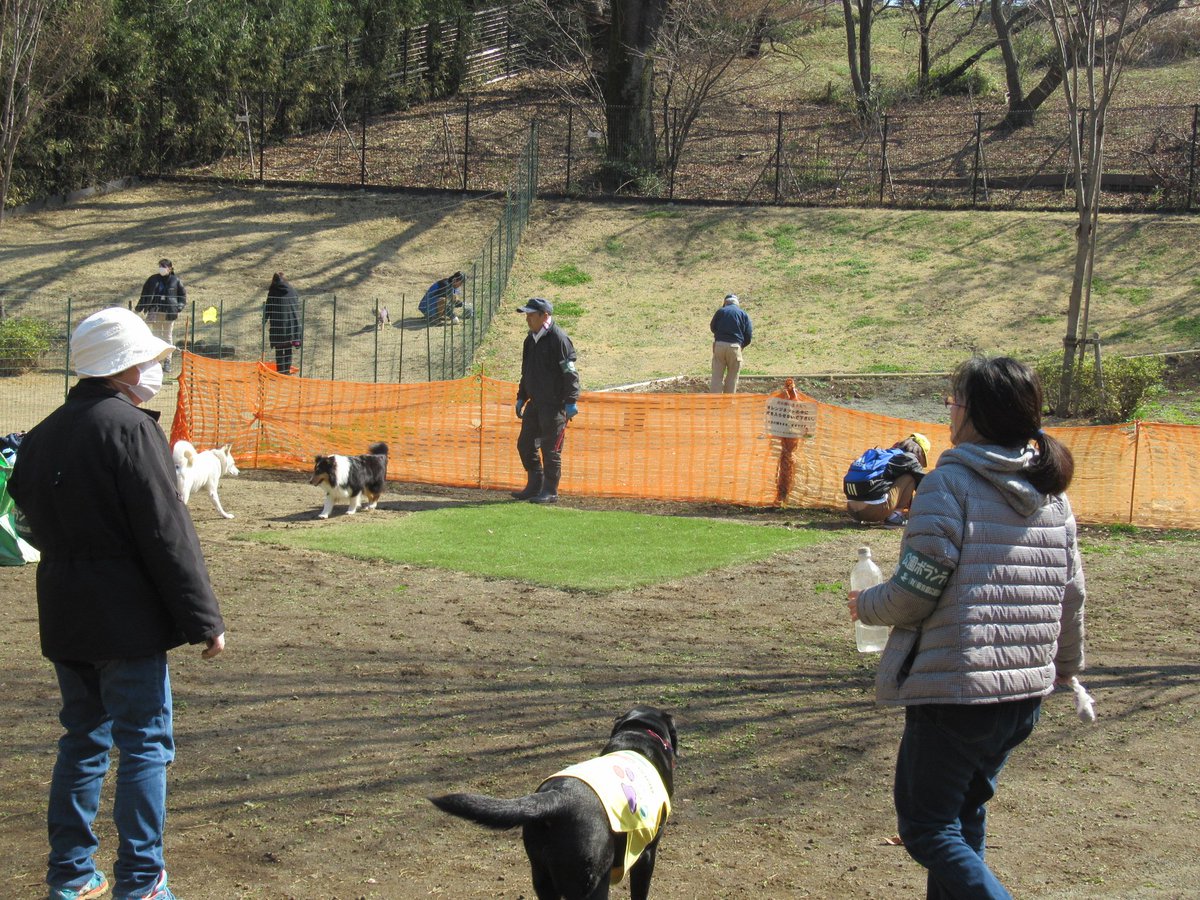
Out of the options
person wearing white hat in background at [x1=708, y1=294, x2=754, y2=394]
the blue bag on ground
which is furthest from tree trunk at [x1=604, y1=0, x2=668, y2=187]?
the blue bag on ground

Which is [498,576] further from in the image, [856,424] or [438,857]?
[856,424]

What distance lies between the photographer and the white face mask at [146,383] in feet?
12.2

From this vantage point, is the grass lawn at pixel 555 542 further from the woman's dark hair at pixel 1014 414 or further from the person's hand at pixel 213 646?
the woman's dark hair at pixel 1014 414

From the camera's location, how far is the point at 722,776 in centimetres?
502

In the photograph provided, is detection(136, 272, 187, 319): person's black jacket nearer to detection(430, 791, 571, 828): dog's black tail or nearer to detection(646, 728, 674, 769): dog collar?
detection(646, 728, 674, 769): dog collar

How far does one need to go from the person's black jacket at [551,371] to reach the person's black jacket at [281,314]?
888cm

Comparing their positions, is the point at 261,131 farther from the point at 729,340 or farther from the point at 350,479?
the point at 350,479

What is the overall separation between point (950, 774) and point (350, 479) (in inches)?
347

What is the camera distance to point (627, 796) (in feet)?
11.5

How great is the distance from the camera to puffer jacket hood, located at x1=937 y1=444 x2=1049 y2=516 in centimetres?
313

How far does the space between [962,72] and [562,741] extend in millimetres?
36564

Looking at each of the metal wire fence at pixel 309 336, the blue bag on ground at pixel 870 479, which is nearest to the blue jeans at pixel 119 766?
the blue bag on ground at pixel 870 479

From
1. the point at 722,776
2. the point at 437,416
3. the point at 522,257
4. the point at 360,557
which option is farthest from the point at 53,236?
the point at 722,776

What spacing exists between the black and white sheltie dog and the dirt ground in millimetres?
2616
